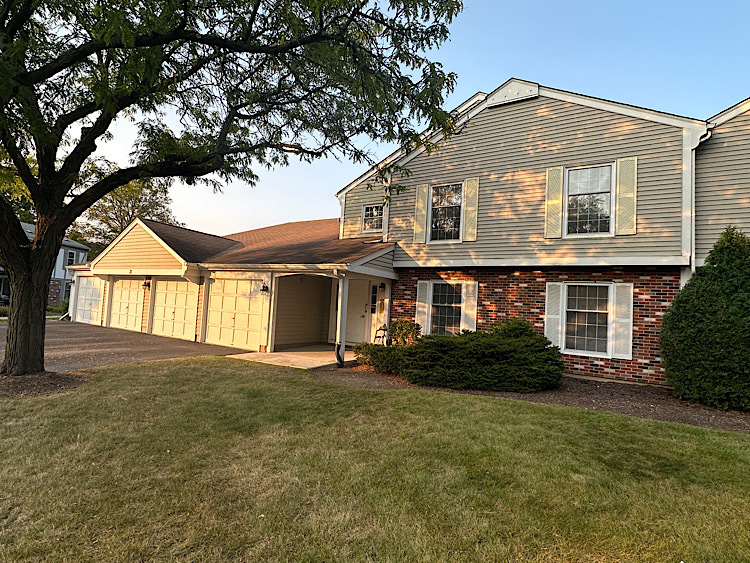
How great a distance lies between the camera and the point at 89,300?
752 inches

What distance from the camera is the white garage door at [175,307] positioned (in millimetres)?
14524

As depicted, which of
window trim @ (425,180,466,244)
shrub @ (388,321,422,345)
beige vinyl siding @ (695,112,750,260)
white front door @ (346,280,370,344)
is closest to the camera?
beige vinyl siding @ (695,112,750,260)

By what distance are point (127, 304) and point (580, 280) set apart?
1707cm

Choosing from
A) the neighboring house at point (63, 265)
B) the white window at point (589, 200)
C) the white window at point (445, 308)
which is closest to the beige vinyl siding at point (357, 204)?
the white window at point (445, 308)

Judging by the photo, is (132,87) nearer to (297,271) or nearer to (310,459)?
(297,271)

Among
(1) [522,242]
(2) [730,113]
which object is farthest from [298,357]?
(2) [730,113]

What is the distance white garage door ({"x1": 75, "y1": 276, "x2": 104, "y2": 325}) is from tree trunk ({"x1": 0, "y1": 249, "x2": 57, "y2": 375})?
12.4 metres

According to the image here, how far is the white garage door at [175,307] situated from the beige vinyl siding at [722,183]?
14329 millimetres

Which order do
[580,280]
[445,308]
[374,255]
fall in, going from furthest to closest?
[445,308]
[374,255]
[580,280]

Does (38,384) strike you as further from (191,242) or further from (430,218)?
(191,242)

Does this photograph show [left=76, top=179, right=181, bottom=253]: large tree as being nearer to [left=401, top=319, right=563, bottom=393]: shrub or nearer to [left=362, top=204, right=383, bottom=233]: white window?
[left=362, top=204, right=383, bottom=233]: white window

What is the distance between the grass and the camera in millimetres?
2832

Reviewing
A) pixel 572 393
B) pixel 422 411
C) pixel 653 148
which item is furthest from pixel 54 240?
pixel 653 148

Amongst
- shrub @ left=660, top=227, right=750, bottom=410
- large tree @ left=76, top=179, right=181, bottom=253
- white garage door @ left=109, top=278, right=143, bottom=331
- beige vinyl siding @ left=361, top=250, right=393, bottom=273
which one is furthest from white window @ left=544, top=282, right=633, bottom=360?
large tree @ left=76, top=179, right=181, bottom=253
